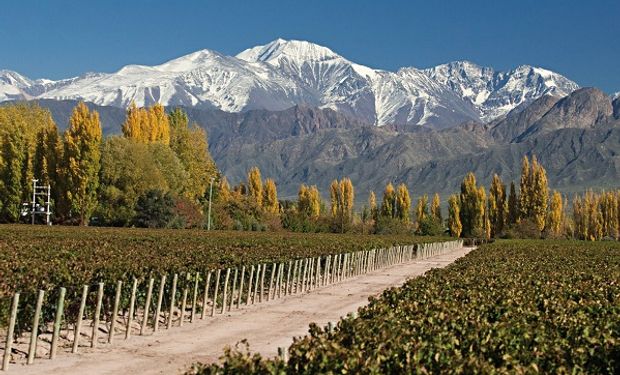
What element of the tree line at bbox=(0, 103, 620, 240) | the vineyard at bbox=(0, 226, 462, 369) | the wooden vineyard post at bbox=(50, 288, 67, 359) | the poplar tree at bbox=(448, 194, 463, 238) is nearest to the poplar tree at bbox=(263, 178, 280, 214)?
the tree line at bbox=(0, 103, 620, 240)

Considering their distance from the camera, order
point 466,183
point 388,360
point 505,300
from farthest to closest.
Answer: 1. point 466,183
2. point 505,300
3. point 388,360

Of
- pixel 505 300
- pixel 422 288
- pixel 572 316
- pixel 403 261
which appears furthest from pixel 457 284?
pixel 403 261

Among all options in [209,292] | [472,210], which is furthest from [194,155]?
[209,292]

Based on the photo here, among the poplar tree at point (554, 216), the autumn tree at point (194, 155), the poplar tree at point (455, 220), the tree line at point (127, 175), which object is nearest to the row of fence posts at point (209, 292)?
the tree line at point (127, 175)

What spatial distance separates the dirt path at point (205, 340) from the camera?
1692 centimetres

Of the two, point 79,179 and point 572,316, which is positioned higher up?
point 79,179

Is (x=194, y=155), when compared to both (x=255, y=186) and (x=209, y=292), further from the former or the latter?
(x=209, y=292)

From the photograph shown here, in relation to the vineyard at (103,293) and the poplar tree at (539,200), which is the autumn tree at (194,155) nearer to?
the poplar tree at (539,200)

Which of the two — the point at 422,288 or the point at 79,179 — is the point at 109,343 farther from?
the point at 79,179

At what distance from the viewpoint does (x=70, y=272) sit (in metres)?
A: 22.8

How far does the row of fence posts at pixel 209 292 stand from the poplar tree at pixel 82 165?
36.5 meters

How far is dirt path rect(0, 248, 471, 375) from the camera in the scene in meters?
16.9

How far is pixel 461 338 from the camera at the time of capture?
38.8 feet

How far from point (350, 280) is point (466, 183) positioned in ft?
352
